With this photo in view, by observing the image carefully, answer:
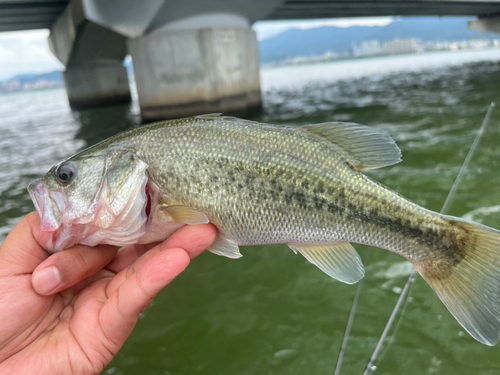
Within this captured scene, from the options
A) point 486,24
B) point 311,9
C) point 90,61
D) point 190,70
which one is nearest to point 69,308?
point 190,70

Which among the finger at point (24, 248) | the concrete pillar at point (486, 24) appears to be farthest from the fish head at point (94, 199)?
the concrete pillar at point (486, 24)

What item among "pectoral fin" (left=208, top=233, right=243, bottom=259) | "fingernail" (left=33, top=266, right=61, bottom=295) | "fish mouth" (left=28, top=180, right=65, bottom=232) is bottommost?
"pectoral fin" (left=208, top=233, right=243, bottom=259)

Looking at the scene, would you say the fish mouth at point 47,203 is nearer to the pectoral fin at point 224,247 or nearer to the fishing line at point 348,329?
the pectoral fin at point 224,247

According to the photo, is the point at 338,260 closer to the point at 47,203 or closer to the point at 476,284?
the point at 476,284

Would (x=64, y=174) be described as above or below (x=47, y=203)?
above

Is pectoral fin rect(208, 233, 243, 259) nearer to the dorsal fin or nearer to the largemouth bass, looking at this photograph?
the largemouth bass

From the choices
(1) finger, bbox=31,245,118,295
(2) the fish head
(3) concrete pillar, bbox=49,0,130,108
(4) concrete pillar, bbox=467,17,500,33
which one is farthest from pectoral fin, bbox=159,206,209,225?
(4) concrete pillar, bbox=467,17,500,33
